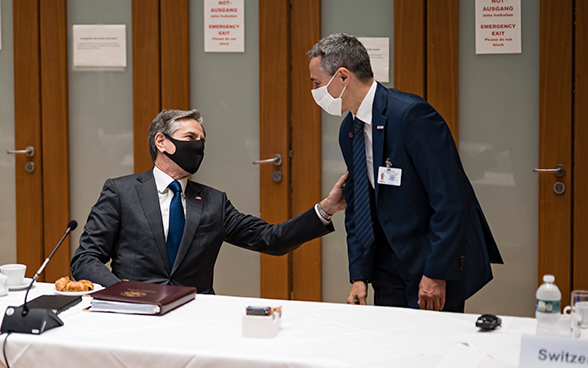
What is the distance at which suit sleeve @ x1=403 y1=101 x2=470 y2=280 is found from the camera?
2016 millimetres

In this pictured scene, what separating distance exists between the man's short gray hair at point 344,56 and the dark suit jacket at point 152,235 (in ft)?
2.20

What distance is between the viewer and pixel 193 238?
2430 millimetres

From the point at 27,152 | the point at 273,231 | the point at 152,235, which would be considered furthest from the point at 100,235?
the point at 27,152

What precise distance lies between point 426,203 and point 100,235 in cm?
138

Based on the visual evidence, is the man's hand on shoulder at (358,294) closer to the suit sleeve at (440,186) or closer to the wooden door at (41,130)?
the suit sleeve at (440,186)

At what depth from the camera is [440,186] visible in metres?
2.03

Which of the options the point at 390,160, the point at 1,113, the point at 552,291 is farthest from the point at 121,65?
the point at 552,291

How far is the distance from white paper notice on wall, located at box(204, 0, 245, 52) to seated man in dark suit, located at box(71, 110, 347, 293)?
40.5 inches

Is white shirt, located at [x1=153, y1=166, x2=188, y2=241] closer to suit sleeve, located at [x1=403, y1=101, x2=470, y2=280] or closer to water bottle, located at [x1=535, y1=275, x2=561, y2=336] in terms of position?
suit sleeve, located at [x1=403, y1=101, x2=470, y2=280]

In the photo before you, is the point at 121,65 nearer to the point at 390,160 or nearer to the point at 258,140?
the point at 258,140

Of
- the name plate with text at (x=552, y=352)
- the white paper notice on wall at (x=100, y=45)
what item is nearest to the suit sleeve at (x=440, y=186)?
the name plate with text at (x=552, y=352)

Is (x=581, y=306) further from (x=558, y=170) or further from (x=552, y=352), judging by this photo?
(x=558, y=170)

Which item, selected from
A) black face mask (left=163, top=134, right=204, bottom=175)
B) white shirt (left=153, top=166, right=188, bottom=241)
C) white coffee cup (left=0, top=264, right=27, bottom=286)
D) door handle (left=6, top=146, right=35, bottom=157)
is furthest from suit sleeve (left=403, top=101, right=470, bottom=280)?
door handle (left=6, top=146, right=35, bottom=157)

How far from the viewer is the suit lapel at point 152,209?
7.83 feet
